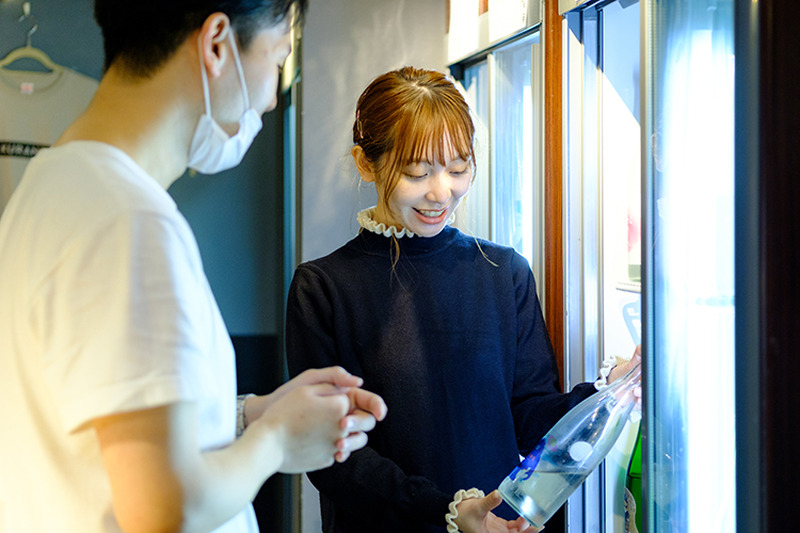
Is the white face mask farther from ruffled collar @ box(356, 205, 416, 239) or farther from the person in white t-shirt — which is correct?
ruffled collar @ box(356, 205, 416, 239)

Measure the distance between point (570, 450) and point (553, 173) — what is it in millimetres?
562

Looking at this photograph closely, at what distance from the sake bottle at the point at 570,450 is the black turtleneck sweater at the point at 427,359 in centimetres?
4

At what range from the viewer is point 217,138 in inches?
29.0

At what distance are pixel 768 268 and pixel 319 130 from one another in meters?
1.47

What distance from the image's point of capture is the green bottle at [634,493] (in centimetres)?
132

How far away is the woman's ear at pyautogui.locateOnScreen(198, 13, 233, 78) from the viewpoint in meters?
0.67

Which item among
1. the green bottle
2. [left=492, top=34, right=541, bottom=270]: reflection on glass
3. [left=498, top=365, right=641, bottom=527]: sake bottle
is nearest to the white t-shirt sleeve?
[left=498, top=365, right=641, bottom=527]: sake bottle

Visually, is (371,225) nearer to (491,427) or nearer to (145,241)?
(491,427)

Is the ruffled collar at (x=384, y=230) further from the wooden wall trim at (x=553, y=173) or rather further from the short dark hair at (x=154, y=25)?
the short dark hair at (x=154, y=25)

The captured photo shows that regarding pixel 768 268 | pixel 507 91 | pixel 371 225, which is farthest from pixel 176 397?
pixel 507 91

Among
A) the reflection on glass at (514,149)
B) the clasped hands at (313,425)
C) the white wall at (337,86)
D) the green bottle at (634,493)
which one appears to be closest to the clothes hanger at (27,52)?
the white wall at (337,86)

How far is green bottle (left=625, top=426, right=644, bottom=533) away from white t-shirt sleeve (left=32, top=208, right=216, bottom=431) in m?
0.98

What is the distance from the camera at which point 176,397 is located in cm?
56

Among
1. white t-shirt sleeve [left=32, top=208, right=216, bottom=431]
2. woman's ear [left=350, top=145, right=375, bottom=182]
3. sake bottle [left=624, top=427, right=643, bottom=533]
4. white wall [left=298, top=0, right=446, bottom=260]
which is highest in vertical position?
white wall [left=298, top=0, right=446, bottom=260]
